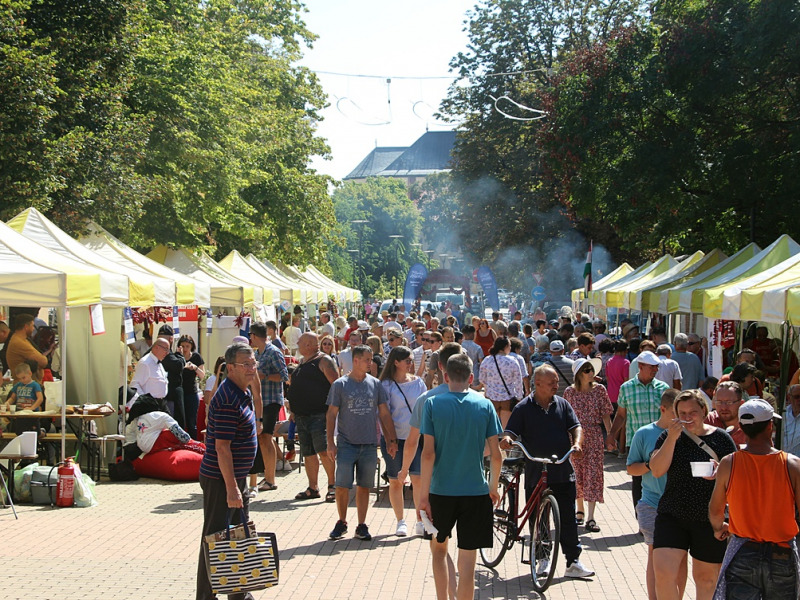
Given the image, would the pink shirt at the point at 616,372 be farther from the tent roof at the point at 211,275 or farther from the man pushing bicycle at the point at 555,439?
the tent roof at the point at 211,275

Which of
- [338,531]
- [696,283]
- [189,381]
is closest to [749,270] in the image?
[696,283]

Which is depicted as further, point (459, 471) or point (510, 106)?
point (510, 106)

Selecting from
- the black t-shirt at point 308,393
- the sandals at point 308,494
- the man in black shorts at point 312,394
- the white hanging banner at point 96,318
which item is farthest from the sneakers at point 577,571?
the white hanging banner at point 96,318

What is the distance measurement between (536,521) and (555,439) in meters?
0.66

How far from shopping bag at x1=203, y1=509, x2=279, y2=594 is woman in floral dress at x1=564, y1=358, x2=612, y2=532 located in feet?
14.0

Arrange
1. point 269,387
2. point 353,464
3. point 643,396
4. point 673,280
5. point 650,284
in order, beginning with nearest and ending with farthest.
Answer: point 643,396, point 353,464, point 269,387, point 673,280, point 650,284

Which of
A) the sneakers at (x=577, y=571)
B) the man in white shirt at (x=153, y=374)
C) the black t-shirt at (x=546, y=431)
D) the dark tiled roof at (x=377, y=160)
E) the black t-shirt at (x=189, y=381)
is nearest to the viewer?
the sneakers at (x=577, y=571)

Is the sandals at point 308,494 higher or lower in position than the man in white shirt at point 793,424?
lower

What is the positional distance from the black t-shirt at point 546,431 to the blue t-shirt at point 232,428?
2.38 m

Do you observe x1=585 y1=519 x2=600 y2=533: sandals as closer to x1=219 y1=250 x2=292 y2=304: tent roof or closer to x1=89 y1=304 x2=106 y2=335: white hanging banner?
x1=89 y1=304 x2=106 y2=335: white hanging banner

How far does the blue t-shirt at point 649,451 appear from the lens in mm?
6707

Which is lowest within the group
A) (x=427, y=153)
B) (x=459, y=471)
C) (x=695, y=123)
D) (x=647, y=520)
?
(x=647, y=520)

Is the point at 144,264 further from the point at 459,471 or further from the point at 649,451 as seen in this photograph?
the point at 649,451

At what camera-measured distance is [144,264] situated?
1623 cm
